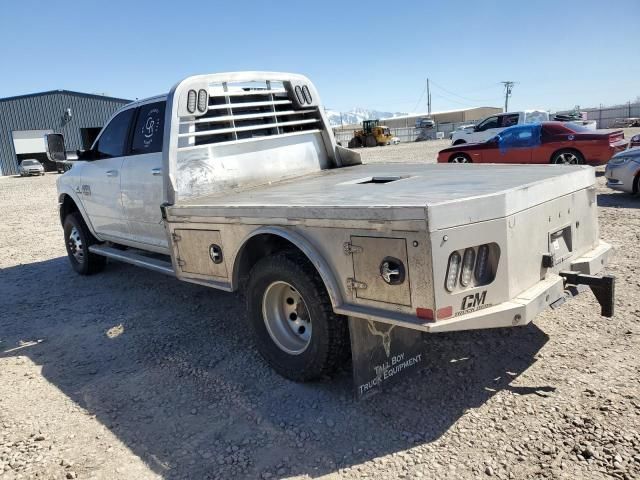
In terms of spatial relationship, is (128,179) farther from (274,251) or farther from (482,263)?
(482,263)

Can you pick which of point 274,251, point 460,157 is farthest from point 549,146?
point 274,251

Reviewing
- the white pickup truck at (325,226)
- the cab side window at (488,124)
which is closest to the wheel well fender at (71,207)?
the white pickup truck at (325,226)

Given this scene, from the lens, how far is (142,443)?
315 centimetres

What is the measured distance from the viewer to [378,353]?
333cm

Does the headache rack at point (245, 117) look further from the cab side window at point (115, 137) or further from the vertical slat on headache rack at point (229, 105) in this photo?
the cab side window at point (115, 137)

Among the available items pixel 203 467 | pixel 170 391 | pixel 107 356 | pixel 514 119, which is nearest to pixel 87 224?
pixel 107 356

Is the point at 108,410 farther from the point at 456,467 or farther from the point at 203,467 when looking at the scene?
the point at 456,467

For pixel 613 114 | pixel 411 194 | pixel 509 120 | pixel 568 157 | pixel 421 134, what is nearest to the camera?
pixel 411 194

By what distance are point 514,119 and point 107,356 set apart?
16.9m

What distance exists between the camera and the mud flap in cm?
322

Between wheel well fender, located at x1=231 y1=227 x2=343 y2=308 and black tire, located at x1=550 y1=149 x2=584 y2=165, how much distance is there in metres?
10.6

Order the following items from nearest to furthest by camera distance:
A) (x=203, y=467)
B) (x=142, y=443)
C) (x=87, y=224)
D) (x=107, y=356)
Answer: (x=203, y=467)
(x=142, y=443)
(x=107, y=356)
(x=87, y=224)

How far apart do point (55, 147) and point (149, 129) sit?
200cm

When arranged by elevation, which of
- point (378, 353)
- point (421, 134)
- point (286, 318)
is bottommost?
point (378, 353)
